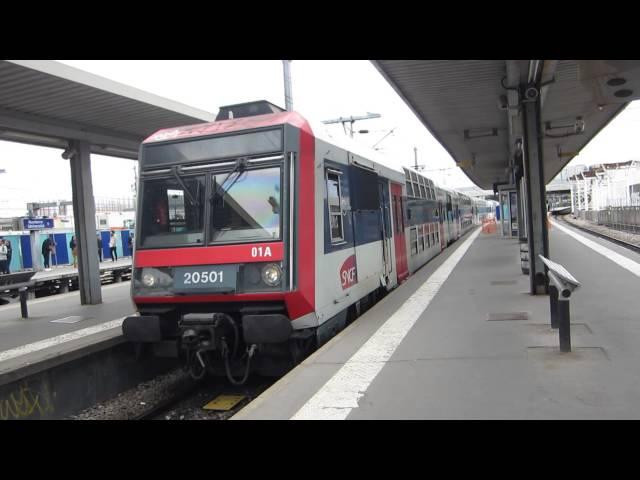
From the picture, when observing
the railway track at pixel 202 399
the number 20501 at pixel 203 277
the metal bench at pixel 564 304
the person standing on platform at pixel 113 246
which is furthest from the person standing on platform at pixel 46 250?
the metal bench at pixel 564 304

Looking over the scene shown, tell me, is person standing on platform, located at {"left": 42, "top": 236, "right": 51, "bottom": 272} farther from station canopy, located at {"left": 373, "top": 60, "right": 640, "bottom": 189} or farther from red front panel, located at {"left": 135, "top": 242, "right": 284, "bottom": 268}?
red front panel, located at {"left": 135, "top": 242, "right": 284, "bottom": 268}

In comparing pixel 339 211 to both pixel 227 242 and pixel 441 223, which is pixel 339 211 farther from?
pixel 441 223

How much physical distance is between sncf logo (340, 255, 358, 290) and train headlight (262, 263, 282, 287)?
1.52 m

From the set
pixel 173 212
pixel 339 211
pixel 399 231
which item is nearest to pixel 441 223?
pixel 399 231

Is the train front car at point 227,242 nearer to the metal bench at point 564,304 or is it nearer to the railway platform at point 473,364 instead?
the railway platform at point 473,364

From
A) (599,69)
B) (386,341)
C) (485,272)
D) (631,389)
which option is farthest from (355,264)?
(485,272)

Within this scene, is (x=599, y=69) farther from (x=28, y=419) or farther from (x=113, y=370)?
(x=28, y=419)

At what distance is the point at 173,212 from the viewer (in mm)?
6684

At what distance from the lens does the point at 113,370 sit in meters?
8.08

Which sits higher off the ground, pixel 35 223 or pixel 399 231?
pixel 35 223

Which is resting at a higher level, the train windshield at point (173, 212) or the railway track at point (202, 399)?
the train windshield at point (173, 212)

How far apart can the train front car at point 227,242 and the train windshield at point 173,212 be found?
1cm

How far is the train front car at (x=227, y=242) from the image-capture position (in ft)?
19.8

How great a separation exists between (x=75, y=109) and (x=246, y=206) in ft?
18.2
